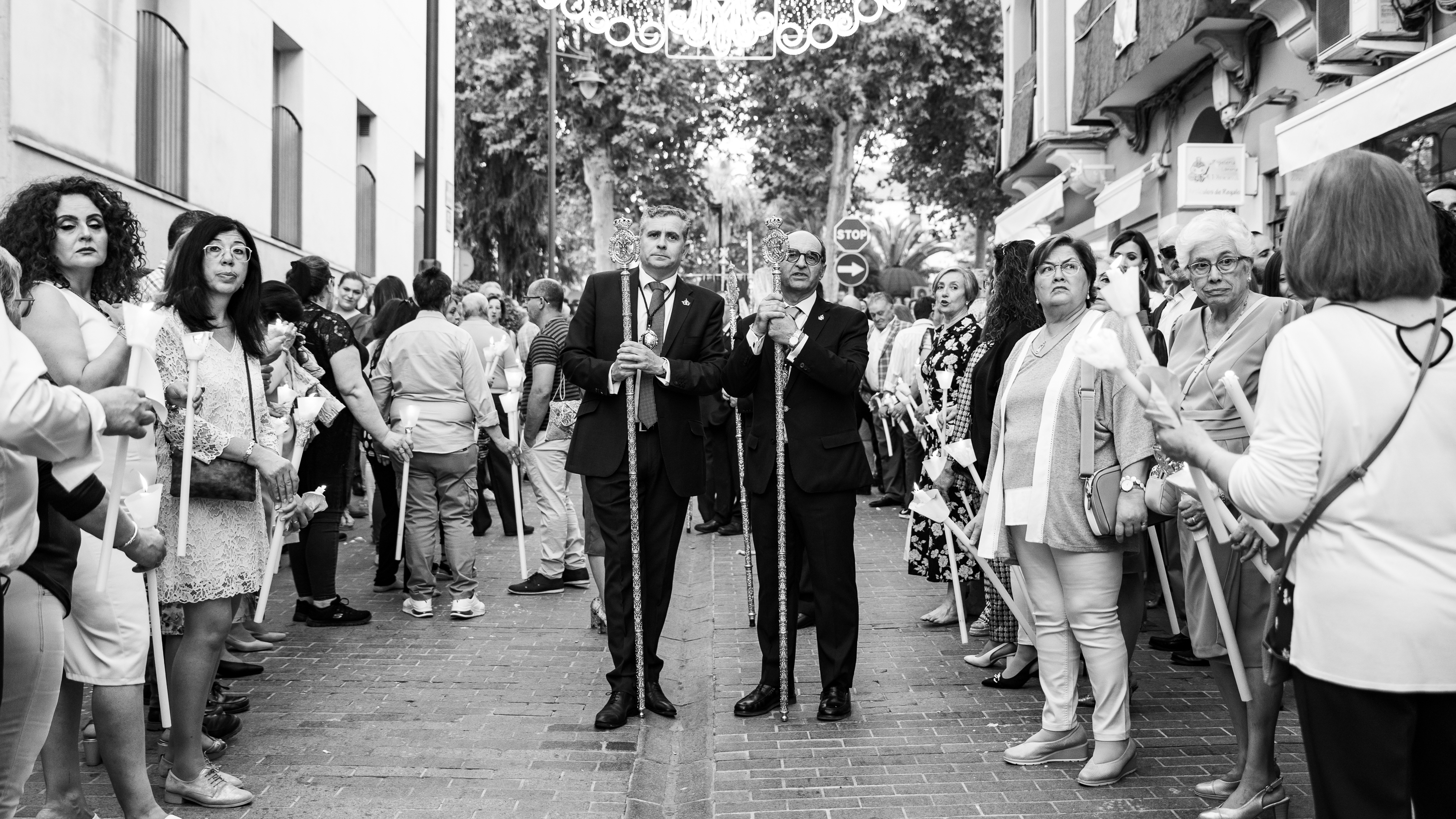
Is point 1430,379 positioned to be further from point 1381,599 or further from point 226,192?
point 226,192

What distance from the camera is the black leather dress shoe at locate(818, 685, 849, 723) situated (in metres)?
5.61

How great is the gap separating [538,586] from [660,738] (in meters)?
3.46

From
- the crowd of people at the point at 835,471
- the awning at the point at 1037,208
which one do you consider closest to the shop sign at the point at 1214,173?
the awning at the point at 1037,208

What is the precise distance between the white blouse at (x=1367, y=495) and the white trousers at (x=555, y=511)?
606cm

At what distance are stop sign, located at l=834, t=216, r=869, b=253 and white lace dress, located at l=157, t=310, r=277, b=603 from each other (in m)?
11.6

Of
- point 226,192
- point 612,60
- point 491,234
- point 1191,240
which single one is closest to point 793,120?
point 612,60

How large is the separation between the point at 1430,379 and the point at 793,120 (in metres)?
31.7

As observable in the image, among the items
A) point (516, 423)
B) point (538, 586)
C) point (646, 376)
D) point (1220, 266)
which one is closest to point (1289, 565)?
point (1220, 266)

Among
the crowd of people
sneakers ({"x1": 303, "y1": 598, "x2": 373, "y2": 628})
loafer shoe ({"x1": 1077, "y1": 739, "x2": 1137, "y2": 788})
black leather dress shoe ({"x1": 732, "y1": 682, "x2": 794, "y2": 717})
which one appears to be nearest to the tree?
sneakers ({"x1": 303, "y1": 598, "x2": 373, "y2": 628})

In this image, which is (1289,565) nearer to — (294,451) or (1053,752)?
(1053,752)

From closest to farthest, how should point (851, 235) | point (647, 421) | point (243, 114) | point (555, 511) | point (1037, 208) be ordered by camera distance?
1. point (647, 421)
2. point (555, 511)
3. point (243, 114)
4. point (851, 235)
5. point (1037, 208)

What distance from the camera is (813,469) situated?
5.54 meters

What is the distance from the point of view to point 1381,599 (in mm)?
2650

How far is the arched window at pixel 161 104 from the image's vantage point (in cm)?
1116
